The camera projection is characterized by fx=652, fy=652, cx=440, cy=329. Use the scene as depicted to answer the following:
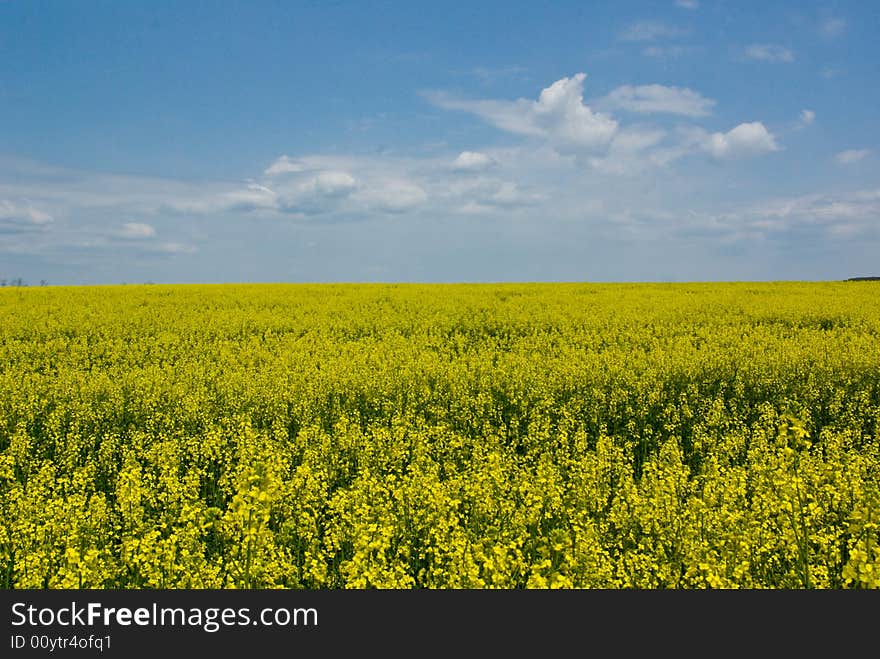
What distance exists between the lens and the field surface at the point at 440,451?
15.3ft

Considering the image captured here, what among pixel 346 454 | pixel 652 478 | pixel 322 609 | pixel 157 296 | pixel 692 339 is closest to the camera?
pixel 322 609

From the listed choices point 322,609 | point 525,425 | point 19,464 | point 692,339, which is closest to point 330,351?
point 525,425

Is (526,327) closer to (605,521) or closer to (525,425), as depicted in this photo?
(525,425)

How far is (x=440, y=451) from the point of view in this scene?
297 inches

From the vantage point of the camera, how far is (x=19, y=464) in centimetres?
796

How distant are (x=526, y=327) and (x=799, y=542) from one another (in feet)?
41.1

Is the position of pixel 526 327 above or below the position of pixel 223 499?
above

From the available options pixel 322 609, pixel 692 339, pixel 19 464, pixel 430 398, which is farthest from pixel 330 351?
pixel 322 609

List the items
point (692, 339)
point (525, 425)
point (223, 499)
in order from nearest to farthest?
point (223, 499) < point (525, 425) < point (692, 339)

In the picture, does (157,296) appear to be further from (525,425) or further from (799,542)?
(799,542)

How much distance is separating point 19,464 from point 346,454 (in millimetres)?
4036

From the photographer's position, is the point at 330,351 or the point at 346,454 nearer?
the point at 346,454

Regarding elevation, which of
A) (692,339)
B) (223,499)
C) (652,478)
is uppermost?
(692,339)

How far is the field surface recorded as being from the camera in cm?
466
